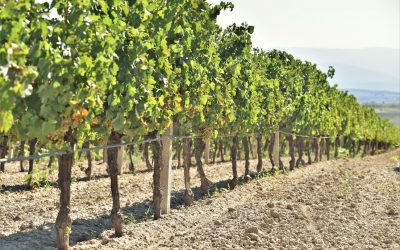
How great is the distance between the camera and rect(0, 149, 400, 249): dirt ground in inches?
390

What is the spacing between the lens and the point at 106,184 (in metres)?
17.1

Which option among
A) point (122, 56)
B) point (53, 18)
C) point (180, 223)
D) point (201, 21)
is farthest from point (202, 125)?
point (53, 18)

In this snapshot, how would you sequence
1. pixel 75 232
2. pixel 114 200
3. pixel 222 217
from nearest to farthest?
pixel 114 200
pixel 75 232
pixel 222 217

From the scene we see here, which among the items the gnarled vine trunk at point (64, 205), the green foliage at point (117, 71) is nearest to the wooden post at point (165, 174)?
the green foliage at point (117, 71)

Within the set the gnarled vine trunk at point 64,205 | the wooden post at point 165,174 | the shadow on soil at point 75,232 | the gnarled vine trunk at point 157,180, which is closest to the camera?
the gnarled vine trunk at point 64,205

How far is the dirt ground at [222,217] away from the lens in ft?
32.5

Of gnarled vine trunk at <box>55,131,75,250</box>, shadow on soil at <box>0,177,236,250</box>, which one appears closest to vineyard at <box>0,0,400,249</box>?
gnarled vine trunk at <box>55,131,75,250</box>

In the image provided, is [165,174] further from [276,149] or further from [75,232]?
[276,149]

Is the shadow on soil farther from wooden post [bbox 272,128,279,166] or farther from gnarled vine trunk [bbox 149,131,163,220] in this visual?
wooden post [bbox 272,128,279,166]

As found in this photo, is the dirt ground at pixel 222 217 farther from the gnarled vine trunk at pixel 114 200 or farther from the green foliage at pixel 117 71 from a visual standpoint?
the green foliage at pixel 117 71

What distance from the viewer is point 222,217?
12.1m

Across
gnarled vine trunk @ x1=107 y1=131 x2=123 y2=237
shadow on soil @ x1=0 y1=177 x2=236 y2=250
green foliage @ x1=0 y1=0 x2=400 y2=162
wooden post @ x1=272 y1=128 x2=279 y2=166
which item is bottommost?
shadow on soil @ x1=0 y1=177 x2=236 y2=250

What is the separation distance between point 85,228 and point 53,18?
4.50m

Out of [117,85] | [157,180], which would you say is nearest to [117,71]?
[117,85]
